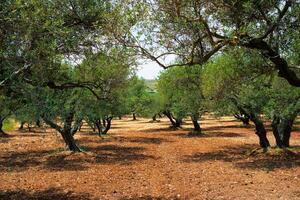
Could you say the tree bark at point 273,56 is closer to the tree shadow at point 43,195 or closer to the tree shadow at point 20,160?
the tree shadow at point 43,195

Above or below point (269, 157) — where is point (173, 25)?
above

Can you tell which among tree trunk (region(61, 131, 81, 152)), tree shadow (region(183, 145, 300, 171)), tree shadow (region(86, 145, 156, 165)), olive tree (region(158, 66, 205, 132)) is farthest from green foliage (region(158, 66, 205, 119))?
tree trunk (region(61, 131, 81, 152))

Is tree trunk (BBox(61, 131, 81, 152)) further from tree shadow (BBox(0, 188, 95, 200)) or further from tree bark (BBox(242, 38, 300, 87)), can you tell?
tree bark (BBox(242, 38, 300, 87))

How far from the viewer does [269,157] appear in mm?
28484

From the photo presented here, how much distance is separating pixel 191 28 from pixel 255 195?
806 cm

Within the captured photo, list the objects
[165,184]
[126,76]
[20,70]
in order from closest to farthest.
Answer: [20,70] < [165,184] < [126,76]

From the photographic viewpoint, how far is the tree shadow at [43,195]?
17.3 metres

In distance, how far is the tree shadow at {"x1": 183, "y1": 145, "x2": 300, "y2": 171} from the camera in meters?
25.0

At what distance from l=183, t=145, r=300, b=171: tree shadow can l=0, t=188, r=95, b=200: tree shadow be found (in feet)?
35.6

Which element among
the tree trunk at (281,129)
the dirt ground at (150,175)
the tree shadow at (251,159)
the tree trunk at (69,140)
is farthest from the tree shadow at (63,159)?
the tree trunk at (281,129)

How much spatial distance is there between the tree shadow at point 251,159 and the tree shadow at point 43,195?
10852 millimetres

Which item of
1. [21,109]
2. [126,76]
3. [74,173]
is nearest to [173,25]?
[21,109]

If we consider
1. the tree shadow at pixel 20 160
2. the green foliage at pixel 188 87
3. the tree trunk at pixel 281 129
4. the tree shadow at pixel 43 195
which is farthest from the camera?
the green foliage at pixel 188 87

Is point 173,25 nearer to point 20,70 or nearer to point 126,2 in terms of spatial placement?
point 126,2
